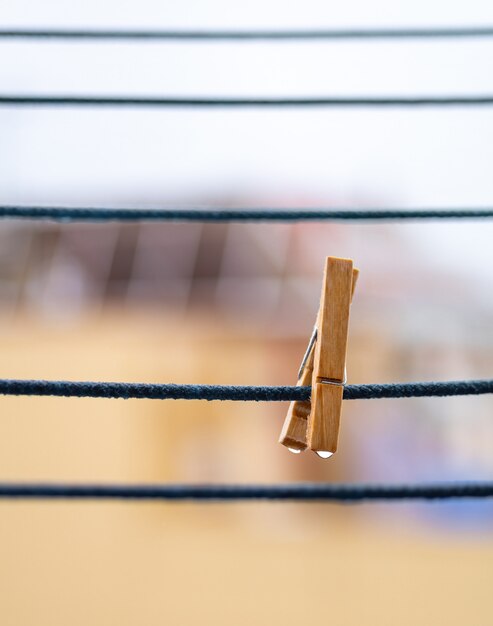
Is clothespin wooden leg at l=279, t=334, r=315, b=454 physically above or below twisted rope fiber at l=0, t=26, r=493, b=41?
below

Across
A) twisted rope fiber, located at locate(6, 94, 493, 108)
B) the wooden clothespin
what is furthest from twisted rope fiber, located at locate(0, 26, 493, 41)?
the wooden clothespin

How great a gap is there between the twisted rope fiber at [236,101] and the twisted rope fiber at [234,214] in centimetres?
19

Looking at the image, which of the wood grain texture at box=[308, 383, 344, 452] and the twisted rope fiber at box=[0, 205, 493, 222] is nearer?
the wood grain texture at box=[308, 383, 344, 452]

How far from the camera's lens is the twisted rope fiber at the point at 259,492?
0.71 metres

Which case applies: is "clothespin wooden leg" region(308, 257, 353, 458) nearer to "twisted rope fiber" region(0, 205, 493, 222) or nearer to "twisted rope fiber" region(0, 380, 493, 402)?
"twisted rope fiber" region(0, 380, 493, 402)

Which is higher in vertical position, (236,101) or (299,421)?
(236,101)

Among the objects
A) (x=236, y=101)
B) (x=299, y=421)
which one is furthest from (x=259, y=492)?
(x=236, y=101)

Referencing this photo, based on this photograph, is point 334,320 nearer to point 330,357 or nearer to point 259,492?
point 330,357

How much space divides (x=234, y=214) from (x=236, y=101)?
0.20 m

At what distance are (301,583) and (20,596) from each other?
80.4 inches

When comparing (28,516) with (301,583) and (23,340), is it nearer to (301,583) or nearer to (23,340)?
(23,340)

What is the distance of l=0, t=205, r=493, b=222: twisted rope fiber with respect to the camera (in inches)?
28.7

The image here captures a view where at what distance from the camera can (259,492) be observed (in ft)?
2.54

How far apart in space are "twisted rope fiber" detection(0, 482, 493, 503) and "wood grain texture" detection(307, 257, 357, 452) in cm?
29
